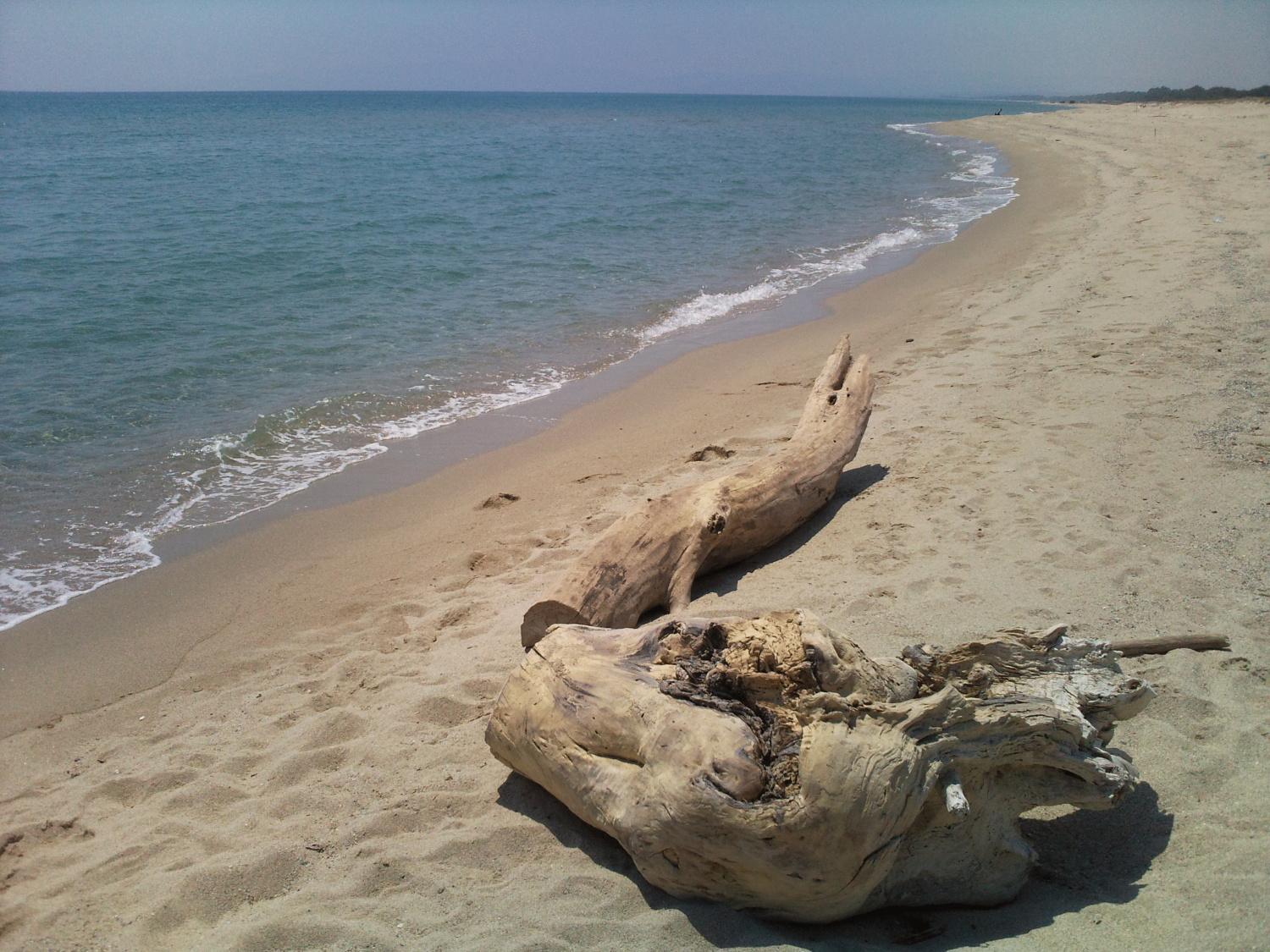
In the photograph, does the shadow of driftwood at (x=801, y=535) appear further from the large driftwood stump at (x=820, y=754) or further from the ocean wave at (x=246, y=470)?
the ocean wave at (x=246, y=470)

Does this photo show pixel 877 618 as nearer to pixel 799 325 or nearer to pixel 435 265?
pixel 799 325

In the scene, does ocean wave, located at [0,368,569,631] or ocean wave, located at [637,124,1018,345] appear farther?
ocean wave, located at [637,124,1018,345]

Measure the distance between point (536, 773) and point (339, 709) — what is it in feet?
4.02

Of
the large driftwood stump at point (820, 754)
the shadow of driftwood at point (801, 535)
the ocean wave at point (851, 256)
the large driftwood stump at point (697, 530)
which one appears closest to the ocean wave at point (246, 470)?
the ocean wave at point (851, 256)

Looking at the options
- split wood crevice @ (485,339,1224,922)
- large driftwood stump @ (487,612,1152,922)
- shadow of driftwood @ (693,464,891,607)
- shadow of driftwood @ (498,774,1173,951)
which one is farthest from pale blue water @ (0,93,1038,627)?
shadow of driftwood @ (498,774,1173,951)

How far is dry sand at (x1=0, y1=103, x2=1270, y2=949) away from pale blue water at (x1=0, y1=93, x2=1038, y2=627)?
122 cm

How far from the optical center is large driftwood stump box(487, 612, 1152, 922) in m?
2.52

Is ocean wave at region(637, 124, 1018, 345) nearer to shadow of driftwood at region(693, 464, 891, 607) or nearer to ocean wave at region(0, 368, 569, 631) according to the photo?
ocean wave at region(0, 368, 569, 631)

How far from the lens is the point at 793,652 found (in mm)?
2836

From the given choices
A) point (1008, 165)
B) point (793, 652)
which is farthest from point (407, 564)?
point (1008, 165)

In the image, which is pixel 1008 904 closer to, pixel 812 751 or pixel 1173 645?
pixel 812 751

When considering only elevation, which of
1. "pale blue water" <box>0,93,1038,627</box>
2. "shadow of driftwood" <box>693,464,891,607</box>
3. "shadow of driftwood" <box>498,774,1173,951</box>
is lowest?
"shadow of driftwood" <box>498,774,1173,951</box>

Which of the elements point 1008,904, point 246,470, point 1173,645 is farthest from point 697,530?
point 246,470

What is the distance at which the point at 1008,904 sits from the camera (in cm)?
275
